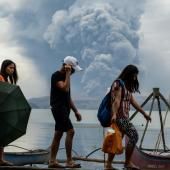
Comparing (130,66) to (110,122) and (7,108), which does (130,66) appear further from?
(7,108)

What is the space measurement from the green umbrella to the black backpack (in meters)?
1.13

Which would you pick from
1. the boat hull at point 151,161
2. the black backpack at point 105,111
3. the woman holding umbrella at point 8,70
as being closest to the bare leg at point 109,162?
the black backpack at point 105,111

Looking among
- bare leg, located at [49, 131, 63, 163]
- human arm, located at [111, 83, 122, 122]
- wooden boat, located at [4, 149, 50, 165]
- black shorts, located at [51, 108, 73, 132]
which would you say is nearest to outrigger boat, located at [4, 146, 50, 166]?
wooden boat, located at [4, 149, 50, 165]

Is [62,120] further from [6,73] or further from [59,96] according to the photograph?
[6,73]

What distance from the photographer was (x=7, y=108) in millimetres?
7617

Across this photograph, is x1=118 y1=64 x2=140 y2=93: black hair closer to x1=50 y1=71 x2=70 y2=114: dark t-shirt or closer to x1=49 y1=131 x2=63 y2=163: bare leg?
x1=50 y1=71 x2=70 y2=114: dark t-shirt

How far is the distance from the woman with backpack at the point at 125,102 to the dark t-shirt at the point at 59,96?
77cm

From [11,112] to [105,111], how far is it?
1.46m

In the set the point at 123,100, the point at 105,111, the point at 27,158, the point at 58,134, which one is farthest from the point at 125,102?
the point at 27,158

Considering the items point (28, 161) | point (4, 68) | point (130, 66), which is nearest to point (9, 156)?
point (28, 161)

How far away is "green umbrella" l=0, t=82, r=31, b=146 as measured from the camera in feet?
24.9

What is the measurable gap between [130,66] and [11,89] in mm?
1847

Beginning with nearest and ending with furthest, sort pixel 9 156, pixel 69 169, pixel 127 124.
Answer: pixel 69 169 < pixel 127 124 < pixel 9 156

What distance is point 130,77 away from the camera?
809 centimetres
